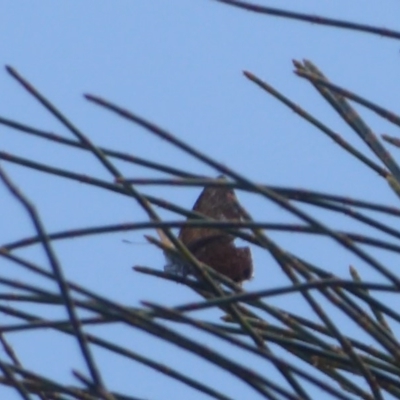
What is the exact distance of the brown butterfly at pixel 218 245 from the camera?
4.92ft

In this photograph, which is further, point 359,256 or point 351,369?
point 351,369

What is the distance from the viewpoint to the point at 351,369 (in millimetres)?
1198

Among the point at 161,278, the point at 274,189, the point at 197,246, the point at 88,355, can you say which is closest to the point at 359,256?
the point at 274,189

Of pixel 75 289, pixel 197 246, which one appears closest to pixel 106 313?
pixel 75 289

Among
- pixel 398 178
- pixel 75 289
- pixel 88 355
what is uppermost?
pixel 398 178

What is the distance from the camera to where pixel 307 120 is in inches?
48.0

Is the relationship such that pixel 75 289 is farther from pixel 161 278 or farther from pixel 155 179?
pixel 161 278

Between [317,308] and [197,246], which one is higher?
[197,246]

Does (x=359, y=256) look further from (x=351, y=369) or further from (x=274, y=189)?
(x=351, y=369)

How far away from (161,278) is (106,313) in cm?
24

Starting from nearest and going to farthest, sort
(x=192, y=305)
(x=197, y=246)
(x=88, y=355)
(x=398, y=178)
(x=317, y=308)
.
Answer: (x=88, y=355) → (x=192, y=305) → (x=317, y=308) → (x=398, y=178) → (x=197, y=246)

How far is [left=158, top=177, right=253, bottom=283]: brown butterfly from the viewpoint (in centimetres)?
150

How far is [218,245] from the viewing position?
1.56 m

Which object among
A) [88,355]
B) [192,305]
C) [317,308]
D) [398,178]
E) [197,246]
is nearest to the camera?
[88,355]
